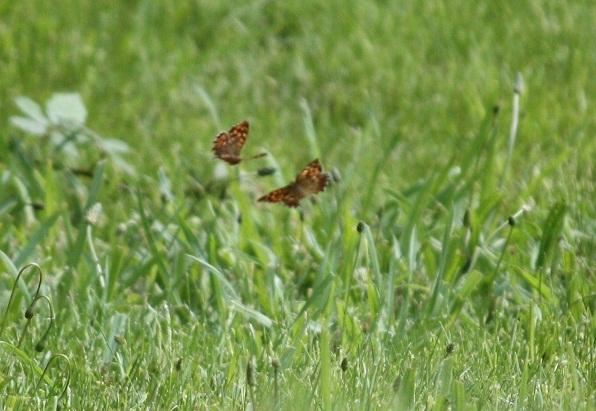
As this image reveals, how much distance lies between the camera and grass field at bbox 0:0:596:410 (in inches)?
87.4

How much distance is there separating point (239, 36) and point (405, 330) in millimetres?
2645

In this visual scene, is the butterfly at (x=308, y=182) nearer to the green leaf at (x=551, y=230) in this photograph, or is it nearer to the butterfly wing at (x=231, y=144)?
the butterfly wing at (x=231, y=144)

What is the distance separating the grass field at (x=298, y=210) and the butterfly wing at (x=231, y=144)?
0.46 ft

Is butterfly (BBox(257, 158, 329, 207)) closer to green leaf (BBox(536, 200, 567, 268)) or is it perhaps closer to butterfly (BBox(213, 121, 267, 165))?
butterfly (BBox(213, 121, 267, 165))

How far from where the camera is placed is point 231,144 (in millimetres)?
2627

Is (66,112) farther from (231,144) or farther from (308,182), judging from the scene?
(308,182)

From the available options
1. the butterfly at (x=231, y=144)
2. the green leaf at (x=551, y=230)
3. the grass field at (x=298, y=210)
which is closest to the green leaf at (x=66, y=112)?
the grass field at (x=298, y=210)

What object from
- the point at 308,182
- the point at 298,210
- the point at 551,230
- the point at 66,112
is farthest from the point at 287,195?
the point at 66,112

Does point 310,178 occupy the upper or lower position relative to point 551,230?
upper

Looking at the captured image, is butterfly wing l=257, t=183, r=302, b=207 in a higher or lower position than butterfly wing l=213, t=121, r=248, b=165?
lower

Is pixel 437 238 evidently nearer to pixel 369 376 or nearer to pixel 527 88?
pixel 369 376

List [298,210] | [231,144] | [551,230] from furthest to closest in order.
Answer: [298,210] < [551,230] < [231,144]

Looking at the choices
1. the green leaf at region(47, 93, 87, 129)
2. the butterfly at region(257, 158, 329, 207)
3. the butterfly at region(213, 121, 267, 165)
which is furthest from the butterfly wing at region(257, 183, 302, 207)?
the green leaf at region(47, 93, 87, 129)

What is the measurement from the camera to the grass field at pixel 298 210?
2219 mm
